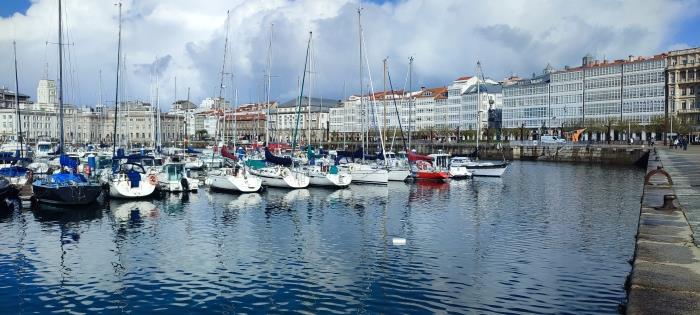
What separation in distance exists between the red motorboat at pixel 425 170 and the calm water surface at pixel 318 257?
17.3 meters

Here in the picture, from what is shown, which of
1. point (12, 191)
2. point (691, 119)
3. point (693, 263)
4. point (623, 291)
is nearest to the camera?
point (693, 263)

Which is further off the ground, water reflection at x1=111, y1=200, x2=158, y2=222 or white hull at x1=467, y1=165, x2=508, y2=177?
white hull at x1=467, y1=165, x2=508, y2=177

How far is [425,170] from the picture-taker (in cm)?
6194

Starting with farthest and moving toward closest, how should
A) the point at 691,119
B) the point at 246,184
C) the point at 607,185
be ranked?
1. the point at 691,119
2. the point at 607,185
3. the point at 246,184

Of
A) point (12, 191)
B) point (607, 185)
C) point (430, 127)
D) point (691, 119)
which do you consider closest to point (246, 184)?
point (12, 191)

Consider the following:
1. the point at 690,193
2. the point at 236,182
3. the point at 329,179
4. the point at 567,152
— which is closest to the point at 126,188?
the point at 236,182

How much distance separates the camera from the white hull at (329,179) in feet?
173

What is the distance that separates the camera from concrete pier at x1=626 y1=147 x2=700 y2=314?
12086 mm

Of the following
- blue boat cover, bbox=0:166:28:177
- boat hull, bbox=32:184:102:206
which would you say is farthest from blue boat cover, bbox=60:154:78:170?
boat hull, bbox=32:184:102:206

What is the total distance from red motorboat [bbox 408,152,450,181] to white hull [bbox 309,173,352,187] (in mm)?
10476

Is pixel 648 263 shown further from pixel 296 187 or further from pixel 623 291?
pixel 296 187

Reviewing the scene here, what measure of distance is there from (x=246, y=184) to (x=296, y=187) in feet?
16.1

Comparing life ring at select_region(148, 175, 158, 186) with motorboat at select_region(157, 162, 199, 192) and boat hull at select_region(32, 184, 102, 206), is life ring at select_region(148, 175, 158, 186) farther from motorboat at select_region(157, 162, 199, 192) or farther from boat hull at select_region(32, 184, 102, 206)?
boat hull at select_region(32, 184, 102, 206)

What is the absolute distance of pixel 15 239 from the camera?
2838 centimetres
